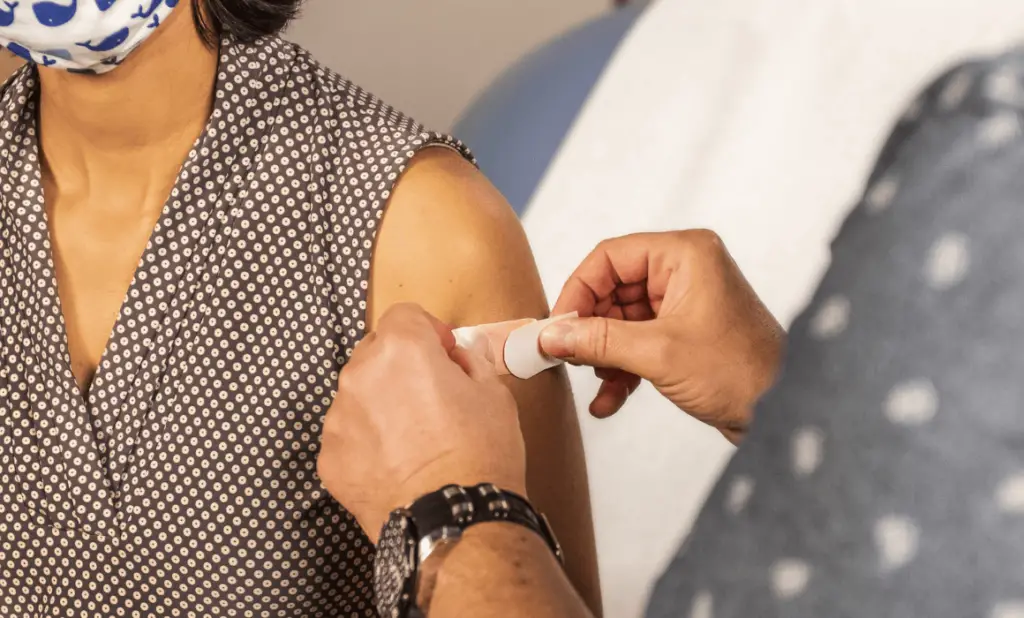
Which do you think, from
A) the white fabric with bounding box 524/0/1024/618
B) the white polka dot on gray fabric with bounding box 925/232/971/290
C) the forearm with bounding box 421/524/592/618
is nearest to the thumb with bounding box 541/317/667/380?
the forearm with bounding box 421/524/592/618

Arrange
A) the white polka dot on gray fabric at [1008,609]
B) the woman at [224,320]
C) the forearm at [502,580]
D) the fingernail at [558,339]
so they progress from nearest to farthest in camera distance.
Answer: the white polka dot on gray fabric at [1008,609] < the forearm at [502,580] < the fingernail at [558,339] < the woman at [224,320]

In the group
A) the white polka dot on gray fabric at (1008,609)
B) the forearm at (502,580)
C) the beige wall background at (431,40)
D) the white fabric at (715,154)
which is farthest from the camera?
the beige wall background at (431,40)

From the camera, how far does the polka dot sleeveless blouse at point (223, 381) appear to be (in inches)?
35.4

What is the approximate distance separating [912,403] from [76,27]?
751mm

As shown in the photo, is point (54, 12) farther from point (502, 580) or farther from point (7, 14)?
point (502, 580)

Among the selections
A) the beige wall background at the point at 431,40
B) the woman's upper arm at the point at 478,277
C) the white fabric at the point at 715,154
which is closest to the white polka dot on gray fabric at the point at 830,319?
the woman's upper arm at the point at 478,277

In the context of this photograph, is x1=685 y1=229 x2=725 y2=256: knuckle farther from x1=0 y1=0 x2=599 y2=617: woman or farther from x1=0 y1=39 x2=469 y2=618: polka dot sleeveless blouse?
x1=0 y1=39 x2=469 y2=618: polka dot sleeveless blouse

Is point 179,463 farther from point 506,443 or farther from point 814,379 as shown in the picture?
point 814,379

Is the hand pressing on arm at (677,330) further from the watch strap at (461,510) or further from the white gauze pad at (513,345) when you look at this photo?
the watch strap at (461,510)

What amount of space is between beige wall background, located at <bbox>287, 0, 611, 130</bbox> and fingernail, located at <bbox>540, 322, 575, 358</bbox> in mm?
1707

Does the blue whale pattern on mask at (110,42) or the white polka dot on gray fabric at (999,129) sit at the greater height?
the white polka dot on gray fabric at (999,129)

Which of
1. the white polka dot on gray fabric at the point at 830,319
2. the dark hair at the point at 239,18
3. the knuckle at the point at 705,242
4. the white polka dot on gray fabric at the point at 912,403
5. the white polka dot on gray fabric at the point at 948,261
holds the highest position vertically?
the white polka dot on gray fabric at the point at 948,261

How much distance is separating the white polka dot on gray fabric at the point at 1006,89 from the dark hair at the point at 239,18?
0.75 meters

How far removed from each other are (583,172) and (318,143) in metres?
0.91
